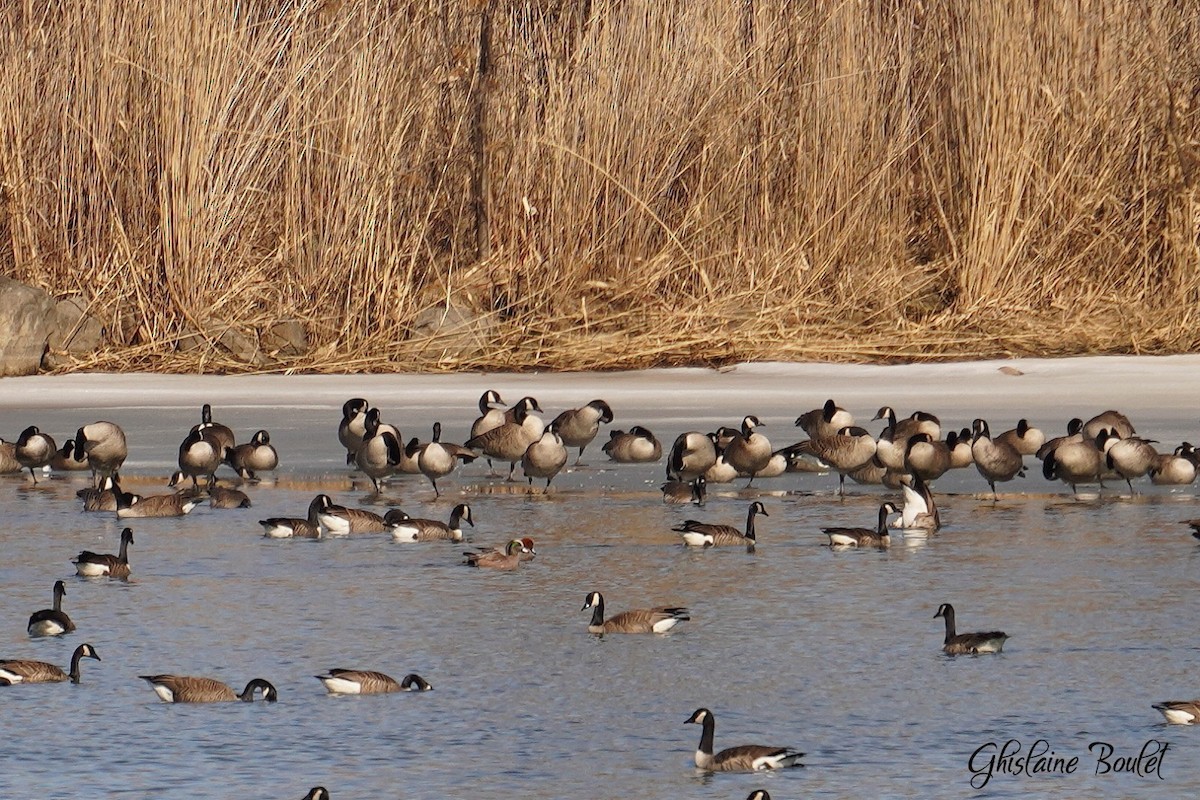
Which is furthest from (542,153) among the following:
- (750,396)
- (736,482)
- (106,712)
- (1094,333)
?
(106,712)

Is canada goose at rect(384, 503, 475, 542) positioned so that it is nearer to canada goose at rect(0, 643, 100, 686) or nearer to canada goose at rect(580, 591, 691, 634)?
canada goose at rect(580, 591, 691, 634)

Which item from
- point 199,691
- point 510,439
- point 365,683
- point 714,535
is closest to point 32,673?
point 199,691

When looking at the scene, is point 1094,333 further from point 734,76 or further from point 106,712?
point 106,712

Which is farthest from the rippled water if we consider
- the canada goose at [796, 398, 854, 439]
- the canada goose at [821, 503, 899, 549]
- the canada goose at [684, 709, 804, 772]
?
the canada goose at [796, 398, 854, 439]

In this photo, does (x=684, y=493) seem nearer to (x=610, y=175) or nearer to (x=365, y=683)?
(x=365, y=683)

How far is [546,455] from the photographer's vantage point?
11.6 meters

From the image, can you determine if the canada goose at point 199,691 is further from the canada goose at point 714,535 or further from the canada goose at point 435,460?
the canada goose at point 435,460

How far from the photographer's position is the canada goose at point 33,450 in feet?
40.2

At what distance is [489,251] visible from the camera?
60.2 feet

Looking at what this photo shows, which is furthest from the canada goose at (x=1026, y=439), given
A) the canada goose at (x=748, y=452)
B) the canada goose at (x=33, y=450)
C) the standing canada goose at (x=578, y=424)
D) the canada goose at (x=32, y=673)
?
the canada goose at (x=32, y=673)

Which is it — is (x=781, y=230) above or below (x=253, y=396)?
above

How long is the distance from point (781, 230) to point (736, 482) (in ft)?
20.1

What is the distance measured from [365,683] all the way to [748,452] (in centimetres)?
519

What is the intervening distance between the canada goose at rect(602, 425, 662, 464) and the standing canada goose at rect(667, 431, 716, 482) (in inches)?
33.7
